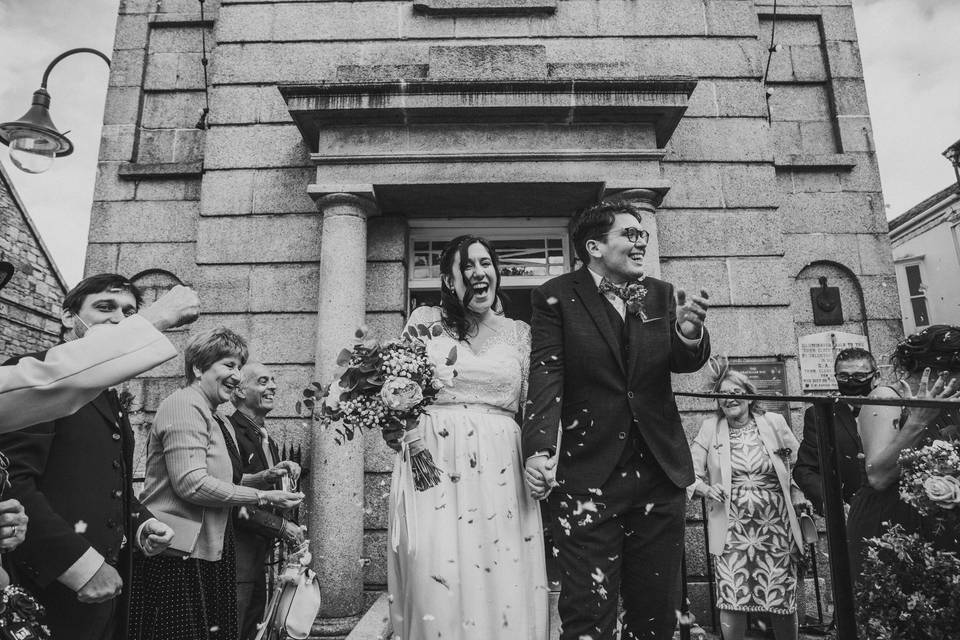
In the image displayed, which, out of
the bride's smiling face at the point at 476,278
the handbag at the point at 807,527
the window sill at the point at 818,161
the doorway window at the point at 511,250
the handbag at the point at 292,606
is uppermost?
the window sill at the point at 818,161

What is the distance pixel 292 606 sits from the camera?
3.61m

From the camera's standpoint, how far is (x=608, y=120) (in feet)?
20.7

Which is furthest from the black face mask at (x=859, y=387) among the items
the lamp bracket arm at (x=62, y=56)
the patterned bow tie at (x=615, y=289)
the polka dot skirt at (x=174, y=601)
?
the lamp bracket arm at (x=62, y=56)

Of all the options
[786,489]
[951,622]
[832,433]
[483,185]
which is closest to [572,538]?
[832,433]

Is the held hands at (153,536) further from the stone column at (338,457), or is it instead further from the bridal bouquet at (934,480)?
the bridal bouquet at (934,480)

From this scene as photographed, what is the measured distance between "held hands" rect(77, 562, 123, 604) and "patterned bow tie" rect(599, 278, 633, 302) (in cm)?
241

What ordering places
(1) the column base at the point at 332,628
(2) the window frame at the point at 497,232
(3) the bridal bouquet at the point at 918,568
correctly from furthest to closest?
(2) the window frame at the point at 497,232
(1) the column base at the point at 332,628
(3) the bridal bouquet at the point at 918,568

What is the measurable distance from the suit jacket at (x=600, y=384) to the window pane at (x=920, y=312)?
864 inches

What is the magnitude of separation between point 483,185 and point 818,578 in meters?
4.82

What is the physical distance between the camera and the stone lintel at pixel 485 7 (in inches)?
279

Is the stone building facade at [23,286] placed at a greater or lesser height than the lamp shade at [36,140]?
greater

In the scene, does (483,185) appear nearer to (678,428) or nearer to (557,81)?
(557,81)

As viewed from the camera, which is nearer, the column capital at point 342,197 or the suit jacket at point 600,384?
the suit jacket at point 600,384

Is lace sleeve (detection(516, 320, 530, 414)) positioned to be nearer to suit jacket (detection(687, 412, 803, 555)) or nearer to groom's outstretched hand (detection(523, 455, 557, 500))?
groom's outstretched hand (detection(523, 455, 557, 500))
